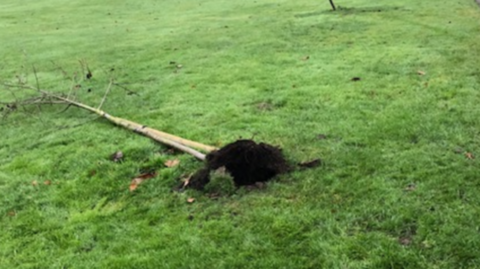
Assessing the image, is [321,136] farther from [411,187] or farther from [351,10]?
[351,10]

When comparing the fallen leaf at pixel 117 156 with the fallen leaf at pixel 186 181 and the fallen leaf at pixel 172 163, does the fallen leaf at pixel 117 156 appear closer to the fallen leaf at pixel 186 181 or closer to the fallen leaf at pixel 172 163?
the fallen leaf at pixel 172 163

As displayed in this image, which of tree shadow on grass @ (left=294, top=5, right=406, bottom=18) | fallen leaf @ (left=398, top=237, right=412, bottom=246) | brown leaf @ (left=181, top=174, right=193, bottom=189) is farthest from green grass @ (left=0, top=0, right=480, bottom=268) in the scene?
tree shadow on grass @ (left=294, top=5, right=406, bottom=18)

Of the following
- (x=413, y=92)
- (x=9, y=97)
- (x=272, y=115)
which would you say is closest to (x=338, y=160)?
(x=272, y=115)

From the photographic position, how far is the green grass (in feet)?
12.5

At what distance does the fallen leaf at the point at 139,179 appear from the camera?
4934mm

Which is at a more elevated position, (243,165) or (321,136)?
(243,165)

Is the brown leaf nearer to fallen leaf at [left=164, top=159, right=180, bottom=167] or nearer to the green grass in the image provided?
the green grass

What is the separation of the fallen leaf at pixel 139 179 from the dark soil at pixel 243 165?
1.81 ft

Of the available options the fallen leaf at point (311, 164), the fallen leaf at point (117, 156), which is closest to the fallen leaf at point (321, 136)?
the fallen leaf at point (311, 164)

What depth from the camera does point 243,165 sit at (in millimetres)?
4676

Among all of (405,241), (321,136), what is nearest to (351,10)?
(321,136)

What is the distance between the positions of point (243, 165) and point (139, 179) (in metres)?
1.08

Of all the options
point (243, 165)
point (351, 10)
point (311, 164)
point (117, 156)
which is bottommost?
point (351, 10)

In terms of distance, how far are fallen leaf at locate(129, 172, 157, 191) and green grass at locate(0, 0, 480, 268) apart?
8cm
